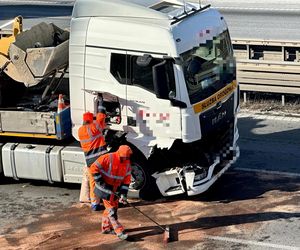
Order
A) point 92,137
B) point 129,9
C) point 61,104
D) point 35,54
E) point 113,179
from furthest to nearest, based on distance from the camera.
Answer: point 35,54
point 61,104
point 129,9
point 92,137
point 113,179

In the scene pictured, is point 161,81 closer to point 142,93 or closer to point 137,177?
point 142,93

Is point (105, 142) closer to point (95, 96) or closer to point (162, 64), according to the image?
point (95, 96)

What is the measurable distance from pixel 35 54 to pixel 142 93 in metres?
2.17

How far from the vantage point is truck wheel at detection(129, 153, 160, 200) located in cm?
1145

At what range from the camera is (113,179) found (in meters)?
10.2

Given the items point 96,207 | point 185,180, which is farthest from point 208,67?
point 96,207

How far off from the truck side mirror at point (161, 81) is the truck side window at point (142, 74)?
0.69 ft

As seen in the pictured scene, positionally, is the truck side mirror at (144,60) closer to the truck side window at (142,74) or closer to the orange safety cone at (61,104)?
the truck side window at (142,74)

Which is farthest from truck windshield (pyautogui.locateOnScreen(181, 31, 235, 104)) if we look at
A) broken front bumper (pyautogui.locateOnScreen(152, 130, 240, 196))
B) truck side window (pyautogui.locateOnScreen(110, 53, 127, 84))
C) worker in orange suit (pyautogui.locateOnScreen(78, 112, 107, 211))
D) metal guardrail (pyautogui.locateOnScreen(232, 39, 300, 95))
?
metal guardrail (pyautogui.locateOnScreen(232, 39, 300, 95))

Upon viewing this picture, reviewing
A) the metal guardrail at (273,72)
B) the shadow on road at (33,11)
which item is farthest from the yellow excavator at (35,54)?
the shadow on road at (33,11)

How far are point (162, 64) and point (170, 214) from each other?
2266 millimetres

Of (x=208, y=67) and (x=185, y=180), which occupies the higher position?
(x=208, y=67)

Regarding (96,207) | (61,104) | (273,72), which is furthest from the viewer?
(273,72)

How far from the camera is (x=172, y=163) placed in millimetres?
11406
